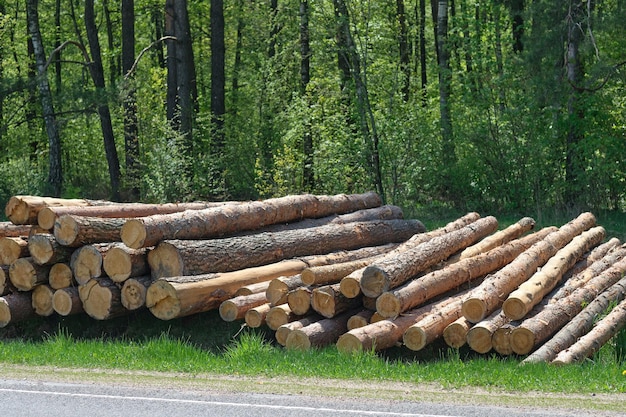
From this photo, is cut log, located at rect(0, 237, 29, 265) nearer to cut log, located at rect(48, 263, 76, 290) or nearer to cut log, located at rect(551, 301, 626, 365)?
cut log, located at rect(48, 263, 76, 290)

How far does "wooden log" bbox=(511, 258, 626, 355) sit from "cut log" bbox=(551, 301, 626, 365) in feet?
1.36

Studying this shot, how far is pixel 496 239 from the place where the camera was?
16.4m

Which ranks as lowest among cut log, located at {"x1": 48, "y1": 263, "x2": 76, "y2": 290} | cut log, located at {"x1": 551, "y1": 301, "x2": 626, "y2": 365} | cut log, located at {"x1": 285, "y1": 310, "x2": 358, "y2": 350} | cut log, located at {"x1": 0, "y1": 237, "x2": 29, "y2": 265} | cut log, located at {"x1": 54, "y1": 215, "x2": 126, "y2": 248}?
cut log, located at {"x1": 551, "y1": 301, "x2": 626, "y2": 365}

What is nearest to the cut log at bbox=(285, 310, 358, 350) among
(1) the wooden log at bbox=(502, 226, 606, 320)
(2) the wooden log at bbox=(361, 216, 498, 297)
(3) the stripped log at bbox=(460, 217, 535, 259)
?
(2) the wooden log at bbox=(361, 216, 498, 297)

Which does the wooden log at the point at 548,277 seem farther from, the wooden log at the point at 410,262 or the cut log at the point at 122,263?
the cut log at the point at 122,263

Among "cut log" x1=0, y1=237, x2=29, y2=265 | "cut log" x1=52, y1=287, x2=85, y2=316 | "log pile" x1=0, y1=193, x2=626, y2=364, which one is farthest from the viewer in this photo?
"cut log" x1=0, y1=237, x2=29, y2=265

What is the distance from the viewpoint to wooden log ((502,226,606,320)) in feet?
39.7

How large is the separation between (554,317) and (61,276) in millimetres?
7125

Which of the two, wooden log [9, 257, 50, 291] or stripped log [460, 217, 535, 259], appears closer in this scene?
wooden log [9, 257, 50, 291]

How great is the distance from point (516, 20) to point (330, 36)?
695cm

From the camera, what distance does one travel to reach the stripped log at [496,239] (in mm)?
15461

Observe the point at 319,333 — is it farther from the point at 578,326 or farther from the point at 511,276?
the point at 578,326

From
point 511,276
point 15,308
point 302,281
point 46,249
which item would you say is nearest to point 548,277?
point 511,276

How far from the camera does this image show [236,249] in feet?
46.8
